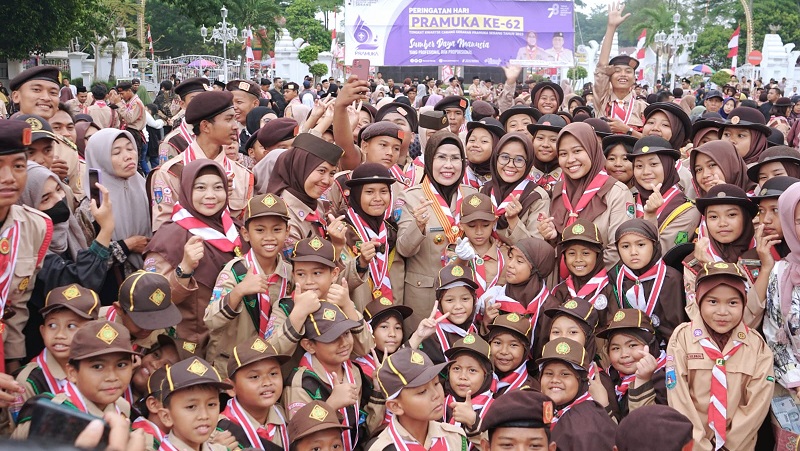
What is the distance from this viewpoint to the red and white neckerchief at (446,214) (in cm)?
596

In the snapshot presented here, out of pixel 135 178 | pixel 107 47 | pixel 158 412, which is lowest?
pixel 158 412

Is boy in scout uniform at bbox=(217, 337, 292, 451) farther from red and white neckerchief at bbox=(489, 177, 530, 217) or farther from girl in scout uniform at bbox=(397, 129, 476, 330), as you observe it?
red and white neckerchief at bbox=(489, 177, 530, 217)

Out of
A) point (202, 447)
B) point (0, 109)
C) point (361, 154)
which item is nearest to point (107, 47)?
point (0, 109)

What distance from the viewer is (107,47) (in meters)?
40.8

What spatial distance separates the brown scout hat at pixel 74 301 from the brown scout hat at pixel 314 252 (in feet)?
3.90

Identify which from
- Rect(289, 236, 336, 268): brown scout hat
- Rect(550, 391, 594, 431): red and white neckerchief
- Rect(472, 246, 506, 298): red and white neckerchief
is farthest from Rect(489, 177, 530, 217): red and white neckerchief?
Rect(550, 391, 594, 431): red and white neckerchief

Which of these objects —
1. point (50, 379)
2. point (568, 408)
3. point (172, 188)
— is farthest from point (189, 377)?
point (568, 408)

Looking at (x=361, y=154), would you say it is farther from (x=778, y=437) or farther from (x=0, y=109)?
(x=0, y=109)

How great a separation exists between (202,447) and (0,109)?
8958 mm

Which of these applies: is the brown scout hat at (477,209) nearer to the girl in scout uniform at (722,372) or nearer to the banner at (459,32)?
the girl in scout uniform at (722,372)

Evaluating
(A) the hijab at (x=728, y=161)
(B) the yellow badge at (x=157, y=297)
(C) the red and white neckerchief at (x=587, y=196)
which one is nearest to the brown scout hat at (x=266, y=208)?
(B) the yellow badge at (x=157, y=297)

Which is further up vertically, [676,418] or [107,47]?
[107,47]

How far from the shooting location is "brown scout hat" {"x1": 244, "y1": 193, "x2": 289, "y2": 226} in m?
4.87

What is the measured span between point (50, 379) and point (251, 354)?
1.02 metres
